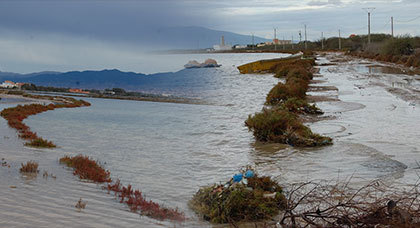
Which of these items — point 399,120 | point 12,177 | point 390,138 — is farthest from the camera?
point 399,120

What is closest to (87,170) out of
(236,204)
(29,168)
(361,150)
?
(29,168)

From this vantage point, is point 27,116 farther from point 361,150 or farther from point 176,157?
point 361,150

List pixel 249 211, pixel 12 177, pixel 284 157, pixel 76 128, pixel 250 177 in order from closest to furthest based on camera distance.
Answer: pixel 249 211
pixel 250 177
pixel 12 177
pixel 284 157
pixel 76 128

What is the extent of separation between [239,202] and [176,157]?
543 centimetres

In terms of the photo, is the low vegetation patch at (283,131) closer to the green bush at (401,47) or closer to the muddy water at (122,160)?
the muddy water at (122,160)

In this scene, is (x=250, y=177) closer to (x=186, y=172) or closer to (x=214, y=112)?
(x=186, y=172)

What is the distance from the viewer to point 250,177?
26.5ft

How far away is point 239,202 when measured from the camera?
6953 millimetres

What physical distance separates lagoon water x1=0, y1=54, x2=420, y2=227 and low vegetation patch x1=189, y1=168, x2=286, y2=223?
0.84 feet

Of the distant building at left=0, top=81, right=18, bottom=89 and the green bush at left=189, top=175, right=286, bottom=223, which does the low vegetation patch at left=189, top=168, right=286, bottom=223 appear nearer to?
the green bush at left=189, top=175, right=286, bottom=223

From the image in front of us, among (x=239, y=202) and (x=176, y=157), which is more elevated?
(x=239, y=202)

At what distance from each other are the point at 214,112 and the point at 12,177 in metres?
15.2

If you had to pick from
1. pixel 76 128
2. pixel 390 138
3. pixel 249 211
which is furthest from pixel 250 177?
pixel 76 128

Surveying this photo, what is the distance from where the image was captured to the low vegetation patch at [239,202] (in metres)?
6.91
